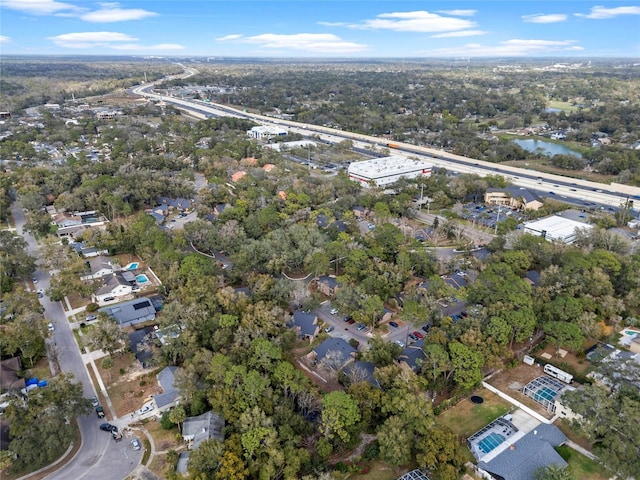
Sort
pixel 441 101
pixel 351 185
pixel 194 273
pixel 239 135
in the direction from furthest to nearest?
1. pixel 441 101
2. pixel 239 135
3. pixel 351 185
4. pixel 194 273

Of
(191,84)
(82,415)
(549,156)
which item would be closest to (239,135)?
(549,156)

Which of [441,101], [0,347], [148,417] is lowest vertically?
[148,417]

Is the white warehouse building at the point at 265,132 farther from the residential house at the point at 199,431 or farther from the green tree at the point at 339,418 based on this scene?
the green tree at the point at 339,418

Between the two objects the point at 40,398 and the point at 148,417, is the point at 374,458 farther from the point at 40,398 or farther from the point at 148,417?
the point at 40,398

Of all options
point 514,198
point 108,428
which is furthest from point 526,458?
point 514,198

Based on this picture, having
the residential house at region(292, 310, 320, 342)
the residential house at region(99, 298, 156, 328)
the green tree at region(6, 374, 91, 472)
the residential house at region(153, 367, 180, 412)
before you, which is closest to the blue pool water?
the residential house at region(292, 310, 320, 342)

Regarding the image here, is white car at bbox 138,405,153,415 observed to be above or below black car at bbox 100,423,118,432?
below

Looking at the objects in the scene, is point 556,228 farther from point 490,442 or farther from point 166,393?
point 166,393

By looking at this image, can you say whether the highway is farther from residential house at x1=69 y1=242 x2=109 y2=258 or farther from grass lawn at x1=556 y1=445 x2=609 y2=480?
residential house at x1=69 y1=242 x2=109 y2=258

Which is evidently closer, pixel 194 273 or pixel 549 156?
pixel 194 273
